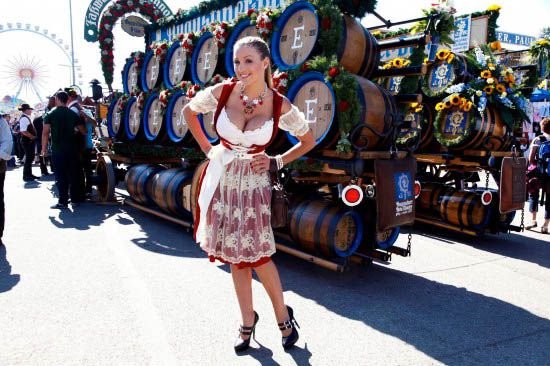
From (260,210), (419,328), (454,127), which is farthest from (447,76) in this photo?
(260,210)

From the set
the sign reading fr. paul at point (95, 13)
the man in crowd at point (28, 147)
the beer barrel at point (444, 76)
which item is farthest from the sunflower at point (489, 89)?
the man in crowd at point (28, 147)

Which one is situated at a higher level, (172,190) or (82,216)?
(172,190)

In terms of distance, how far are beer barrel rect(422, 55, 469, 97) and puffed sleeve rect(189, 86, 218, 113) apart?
446 centimetres

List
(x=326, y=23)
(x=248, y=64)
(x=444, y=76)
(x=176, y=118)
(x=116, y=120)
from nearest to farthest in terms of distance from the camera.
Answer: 1. (x=248, y=64)
2. (x=326, y=23)
3. (x=444, y=76)
4. (x=176, y=118)
5. (x=116, y=120)

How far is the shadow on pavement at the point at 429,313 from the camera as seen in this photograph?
117 inches

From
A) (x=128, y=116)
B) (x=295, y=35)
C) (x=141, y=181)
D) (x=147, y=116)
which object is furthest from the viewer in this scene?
(x=128, y=116)

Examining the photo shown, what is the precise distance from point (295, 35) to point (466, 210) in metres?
3.24

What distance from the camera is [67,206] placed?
299 inches

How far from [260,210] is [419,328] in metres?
1.50

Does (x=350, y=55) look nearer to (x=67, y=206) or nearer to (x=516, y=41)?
(x=67, y=206)

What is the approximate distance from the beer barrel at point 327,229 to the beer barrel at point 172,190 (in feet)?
6.24

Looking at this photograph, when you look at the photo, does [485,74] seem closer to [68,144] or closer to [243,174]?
[243,174]

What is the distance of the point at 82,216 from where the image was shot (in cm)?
692

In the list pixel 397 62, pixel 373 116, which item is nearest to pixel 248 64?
pixel 373 116
